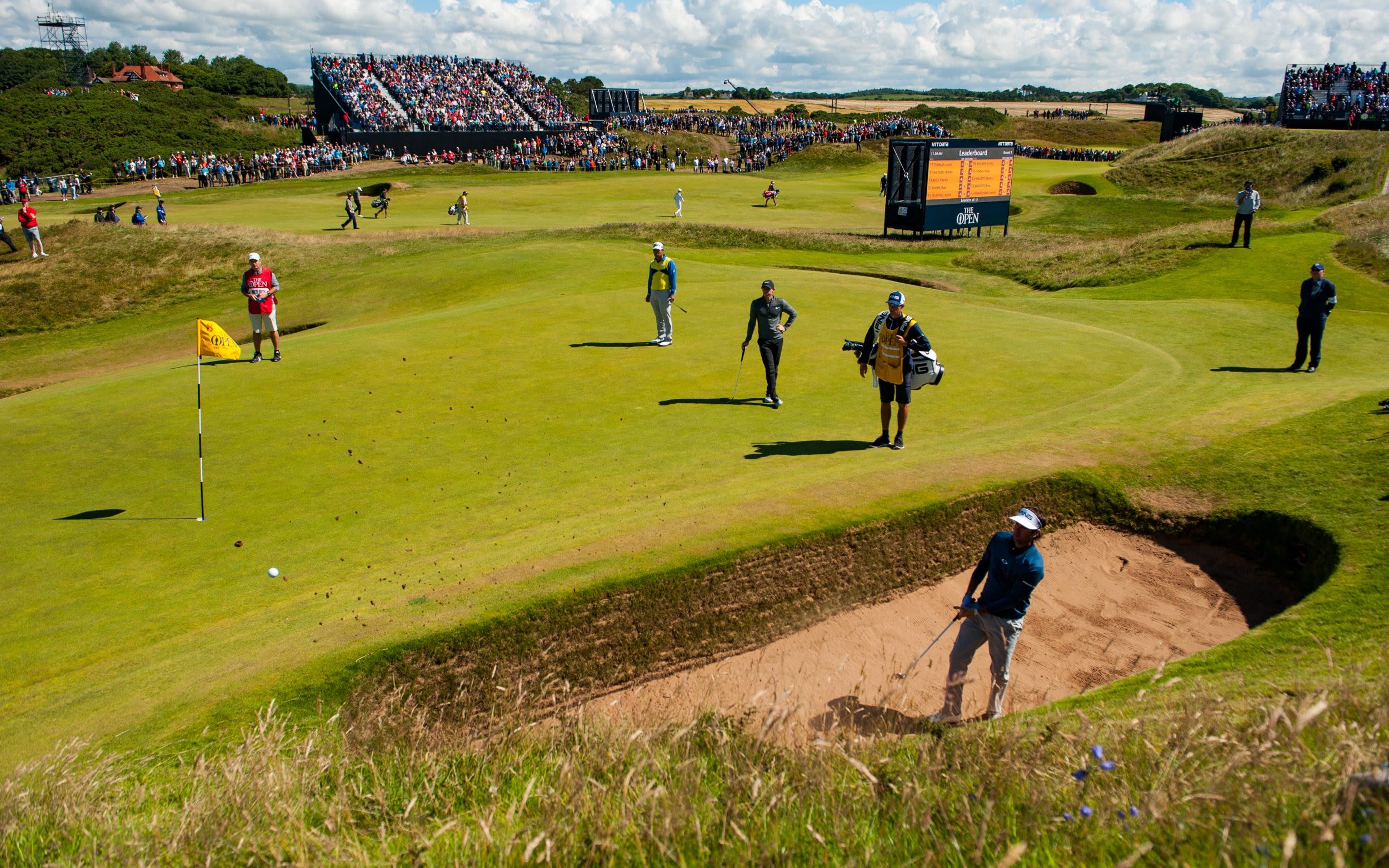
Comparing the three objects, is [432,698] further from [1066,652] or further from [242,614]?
[1066,652]

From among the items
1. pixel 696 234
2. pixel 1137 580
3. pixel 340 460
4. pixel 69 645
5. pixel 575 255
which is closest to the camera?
pixel 69 645

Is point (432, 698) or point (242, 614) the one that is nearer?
point (432, 698)

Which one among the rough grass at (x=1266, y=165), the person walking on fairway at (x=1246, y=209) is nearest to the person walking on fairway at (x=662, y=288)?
the person walking on fairway at (x=1246, y=209)

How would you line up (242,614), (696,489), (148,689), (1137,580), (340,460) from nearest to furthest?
(148,689)
(242,614)
(1137,580)
(696,489)
(340,460)

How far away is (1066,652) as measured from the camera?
9453mm

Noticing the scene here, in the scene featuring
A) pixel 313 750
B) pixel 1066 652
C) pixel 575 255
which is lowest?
pixel 1066 652

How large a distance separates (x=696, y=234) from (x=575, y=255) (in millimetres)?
9519

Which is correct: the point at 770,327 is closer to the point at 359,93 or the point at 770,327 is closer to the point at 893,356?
the point at 893,356

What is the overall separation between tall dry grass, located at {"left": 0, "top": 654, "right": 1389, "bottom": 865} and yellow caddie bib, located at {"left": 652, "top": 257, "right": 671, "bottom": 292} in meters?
13.7

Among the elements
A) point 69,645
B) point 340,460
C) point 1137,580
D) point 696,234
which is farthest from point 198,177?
Answer: point 1137,580

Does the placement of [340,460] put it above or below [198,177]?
below

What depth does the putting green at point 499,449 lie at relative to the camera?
8617 mm

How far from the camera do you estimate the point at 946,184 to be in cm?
4225

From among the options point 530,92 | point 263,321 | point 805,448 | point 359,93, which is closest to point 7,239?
point 263,321
